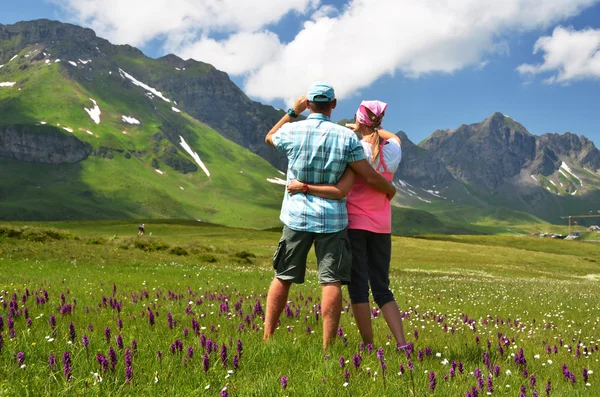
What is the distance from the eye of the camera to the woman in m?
6.73

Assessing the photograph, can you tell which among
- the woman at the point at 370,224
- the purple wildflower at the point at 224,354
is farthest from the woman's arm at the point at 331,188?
the purple wildflower at the point at 224,354

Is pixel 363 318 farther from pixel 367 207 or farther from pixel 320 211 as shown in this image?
pixel 320 211

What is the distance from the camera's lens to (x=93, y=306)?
8312 mm

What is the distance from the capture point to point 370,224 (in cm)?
676

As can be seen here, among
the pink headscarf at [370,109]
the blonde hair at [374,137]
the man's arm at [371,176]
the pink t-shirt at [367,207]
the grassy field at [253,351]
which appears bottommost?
the grassy field at [253,351]

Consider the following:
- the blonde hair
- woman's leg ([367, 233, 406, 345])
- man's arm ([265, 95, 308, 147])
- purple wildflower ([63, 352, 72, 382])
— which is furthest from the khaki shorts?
purple wildflower ([63, 352, 72, 382])

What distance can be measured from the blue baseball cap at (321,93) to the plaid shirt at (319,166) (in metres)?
0.33

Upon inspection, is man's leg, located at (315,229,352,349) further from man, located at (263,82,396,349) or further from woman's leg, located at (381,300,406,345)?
woman's leg, located at (381,300,406,345)

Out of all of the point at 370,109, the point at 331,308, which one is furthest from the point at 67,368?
the point at 370,109

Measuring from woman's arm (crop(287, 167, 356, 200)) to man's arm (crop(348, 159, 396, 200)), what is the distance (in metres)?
0.13

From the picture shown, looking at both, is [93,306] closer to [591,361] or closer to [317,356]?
[317,356]

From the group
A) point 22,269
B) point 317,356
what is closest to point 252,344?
point 317,356

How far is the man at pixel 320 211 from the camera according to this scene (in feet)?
20.4

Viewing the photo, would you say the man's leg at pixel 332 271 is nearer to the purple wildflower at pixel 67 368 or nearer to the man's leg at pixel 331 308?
the man's leg at pixel 331 308
